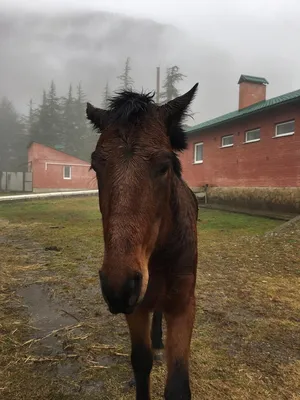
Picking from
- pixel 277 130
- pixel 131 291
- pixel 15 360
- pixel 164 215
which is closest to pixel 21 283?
pixel 15 360

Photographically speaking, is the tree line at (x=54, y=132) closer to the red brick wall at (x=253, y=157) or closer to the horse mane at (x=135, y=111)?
the red brick wall at (x=253, y=157)

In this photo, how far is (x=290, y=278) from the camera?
5.73 meters

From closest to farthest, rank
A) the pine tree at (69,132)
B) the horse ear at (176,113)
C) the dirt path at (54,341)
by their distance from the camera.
Answer: the horse ear at (176,113)
the dirt path at (54,341)
the pine tree at (69,132)

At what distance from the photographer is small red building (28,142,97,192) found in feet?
121

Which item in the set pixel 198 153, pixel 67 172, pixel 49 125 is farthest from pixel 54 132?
pixel 198 153

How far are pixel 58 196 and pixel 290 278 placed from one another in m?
19.8

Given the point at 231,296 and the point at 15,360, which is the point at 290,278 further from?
the point at 15,360

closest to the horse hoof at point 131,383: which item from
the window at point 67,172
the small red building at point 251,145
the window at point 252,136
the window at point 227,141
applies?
the small red building at point 251,145

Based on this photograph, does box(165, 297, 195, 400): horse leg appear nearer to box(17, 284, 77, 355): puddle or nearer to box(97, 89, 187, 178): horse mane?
box(97, 89, 187, 178): horse mane

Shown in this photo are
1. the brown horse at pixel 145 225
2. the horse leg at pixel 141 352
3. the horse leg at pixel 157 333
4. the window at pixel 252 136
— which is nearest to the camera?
the brown horse at pixel 145 225

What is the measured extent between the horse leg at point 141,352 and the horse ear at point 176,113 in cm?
132

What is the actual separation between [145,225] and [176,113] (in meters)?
0.88

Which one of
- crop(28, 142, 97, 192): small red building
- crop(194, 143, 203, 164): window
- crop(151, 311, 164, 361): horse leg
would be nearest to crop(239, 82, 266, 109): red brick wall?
crop(194, 143, 203, 164): window

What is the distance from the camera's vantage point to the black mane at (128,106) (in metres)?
1.97
